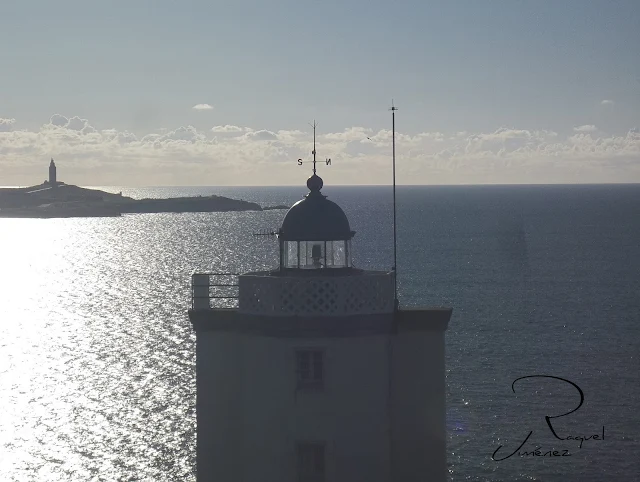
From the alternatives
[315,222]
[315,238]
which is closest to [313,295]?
[315,238]

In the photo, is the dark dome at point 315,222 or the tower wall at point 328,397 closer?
the tower wall at point 328,397

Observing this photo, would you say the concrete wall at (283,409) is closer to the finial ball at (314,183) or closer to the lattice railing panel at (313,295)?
the lattice railing panel at (313,295)

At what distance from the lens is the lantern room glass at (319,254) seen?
16.4 meters

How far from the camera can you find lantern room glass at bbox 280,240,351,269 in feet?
Answer: 53.7

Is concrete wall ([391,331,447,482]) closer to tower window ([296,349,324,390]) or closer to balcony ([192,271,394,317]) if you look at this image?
balcony ([192,271,394,317])

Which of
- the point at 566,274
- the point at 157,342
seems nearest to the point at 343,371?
the point at 157,342

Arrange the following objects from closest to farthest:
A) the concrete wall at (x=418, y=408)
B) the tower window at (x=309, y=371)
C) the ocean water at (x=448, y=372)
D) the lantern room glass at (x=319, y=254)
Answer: the tower window at (x=309, y=371)
the concrete wall at (x=418, y=408)
the lantern room glass at (x=319, y=254)
the ocean water at (x=448, y=372)

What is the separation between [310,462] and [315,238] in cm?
360

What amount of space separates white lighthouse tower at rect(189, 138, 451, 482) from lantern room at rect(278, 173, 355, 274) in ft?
0.05

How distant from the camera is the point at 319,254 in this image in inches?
645

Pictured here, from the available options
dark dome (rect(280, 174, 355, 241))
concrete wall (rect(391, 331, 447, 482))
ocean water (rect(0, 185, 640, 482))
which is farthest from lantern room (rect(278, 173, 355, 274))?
ocean water (rect(0, 185, 640, 482))

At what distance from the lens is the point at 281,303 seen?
15234 millimetres

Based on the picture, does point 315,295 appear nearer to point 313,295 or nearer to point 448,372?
point 313,295

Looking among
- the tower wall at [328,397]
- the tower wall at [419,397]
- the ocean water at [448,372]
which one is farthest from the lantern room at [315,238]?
the ocean water at [448,372]
